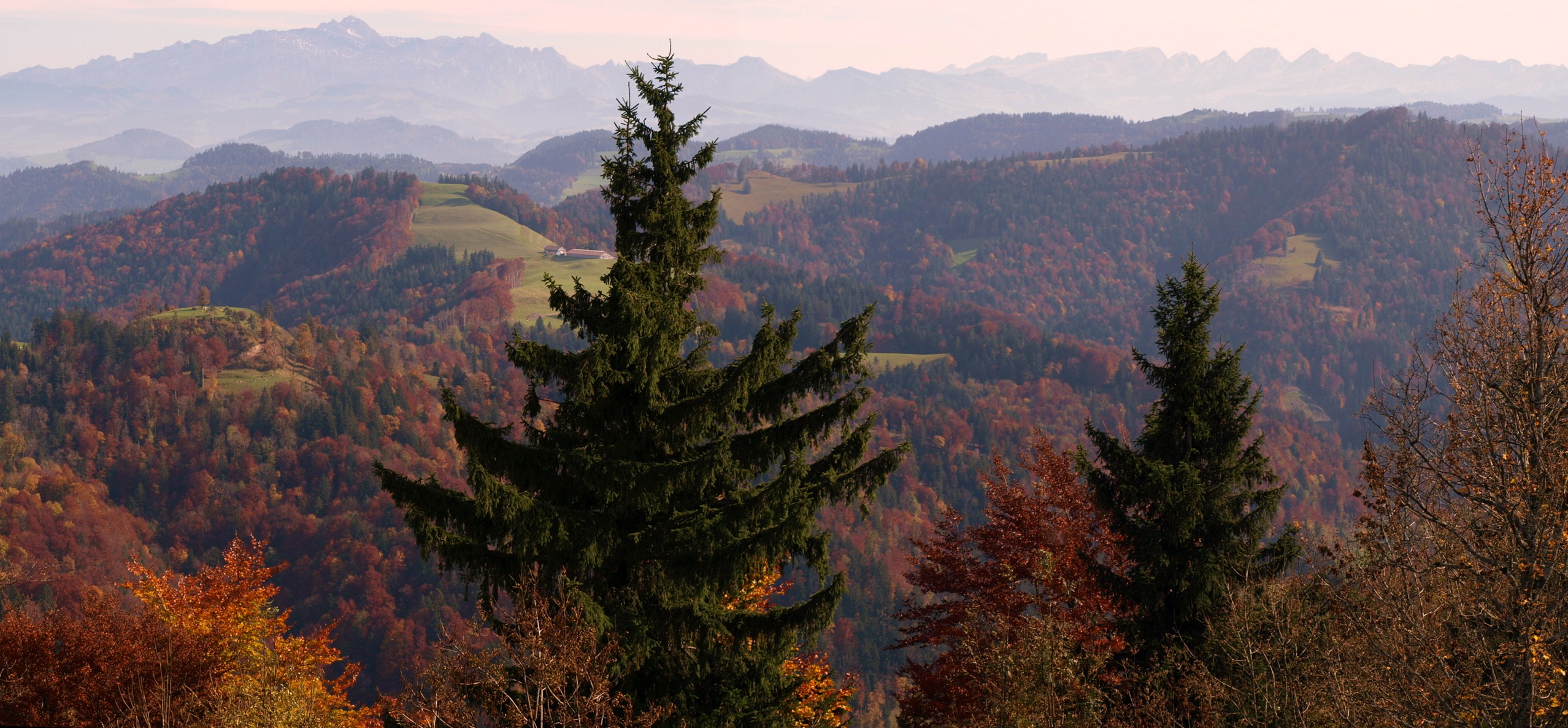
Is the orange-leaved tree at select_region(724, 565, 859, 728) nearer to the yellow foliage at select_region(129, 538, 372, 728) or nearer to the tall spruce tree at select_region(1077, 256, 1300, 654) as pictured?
the tall spruce tree at select_region(1077, 256, 1300, 654)

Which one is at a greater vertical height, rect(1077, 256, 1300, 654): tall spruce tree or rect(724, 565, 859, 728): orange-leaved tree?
rect(1077, 256, 1300, 654): tall spruce tree

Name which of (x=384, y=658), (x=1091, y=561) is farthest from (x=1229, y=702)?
(x=384, y=658)

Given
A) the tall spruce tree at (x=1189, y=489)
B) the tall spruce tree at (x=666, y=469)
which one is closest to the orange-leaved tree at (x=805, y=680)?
the tall spruce tree at (x=666, y=469)

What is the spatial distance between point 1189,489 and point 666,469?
12.4 m

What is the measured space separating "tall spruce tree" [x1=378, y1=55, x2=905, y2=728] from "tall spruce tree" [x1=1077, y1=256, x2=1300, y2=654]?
9.26 m

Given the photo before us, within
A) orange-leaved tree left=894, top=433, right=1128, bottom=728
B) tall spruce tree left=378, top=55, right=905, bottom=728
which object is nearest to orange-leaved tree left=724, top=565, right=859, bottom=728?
tall spruce tree left=378, top=55, right=905, bottom=728

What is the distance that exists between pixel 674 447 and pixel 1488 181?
11.4 meters

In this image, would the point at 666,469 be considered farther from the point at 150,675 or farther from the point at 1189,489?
the point at 150,675

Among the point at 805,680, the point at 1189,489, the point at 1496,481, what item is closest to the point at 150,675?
the point at 805,680

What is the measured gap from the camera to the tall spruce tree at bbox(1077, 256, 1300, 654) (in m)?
21.7

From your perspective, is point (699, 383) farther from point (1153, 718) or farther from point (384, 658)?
point (384, 658)

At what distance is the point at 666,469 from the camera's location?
14.2 metres

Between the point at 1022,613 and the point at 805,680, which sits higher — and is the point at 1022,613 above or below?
below

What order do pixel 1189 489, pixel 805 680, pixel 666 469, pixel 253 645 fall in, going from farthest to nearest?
pixel 253 645 < pixel 1189 489 < pixel 805 680 < pixel 666 469
